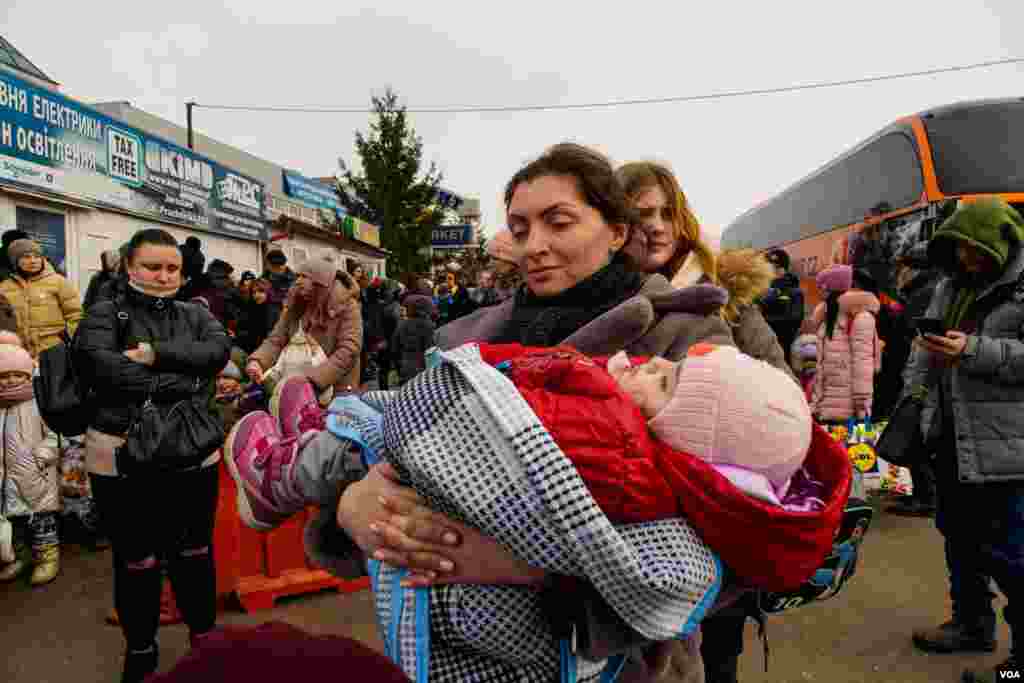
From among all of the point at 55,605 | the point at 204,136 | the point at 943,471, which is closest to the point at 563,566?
the point at 943,471

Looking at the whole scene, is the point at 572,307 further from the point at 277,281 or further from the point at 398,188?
the point at 398,188

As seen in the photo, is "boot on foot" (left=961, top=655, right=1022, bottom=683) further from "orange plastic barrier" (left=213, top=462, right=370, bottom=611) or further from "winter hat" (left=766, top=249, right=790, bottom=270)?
"winter hat" (left=766, top=249, right=790, bottom=270)

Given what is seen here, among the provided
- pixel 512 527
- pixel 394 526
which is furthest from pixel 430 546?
pixel 512 527

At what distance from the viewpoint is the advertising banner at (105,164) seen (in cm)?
851

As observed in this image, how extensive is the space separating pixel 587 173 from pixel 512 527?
0.85 metres

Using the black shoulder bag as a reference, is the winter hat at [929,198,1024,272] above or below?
above

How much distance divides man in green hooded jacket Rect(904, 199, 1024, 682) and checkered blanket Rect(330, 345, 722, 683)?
8.16 ft

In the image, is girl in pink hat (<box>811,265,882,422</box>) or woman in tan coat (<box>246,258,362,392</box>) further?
girl in pink hat (<box>811,265,882,422</box>)

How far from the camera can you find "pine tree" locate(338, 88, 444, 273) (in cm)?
2983

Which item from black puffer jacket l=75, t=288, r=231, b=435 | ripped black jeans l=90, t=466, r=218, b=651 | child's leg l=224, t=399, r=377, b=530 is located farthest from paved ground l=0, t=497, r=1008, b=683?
child's leg l=224, t=399, r=377, b=530

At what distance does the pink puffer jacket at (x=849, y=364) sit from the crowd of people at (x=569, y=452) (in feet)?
7.83

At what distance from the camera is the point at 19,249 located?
5.59 metres

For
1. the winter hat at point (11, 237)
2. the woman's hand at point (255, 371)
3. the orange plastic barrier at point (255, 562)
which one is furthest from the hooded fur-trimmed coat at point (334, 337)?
the winter hat at point (11, 237)

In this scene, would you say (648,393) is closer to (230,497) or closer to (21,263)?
(230,497)
